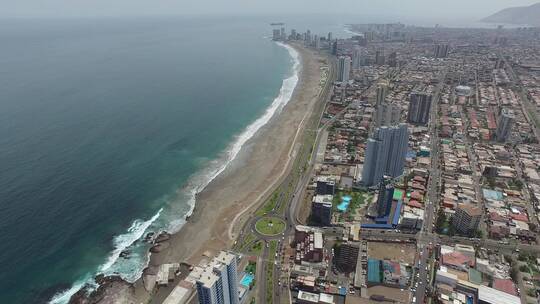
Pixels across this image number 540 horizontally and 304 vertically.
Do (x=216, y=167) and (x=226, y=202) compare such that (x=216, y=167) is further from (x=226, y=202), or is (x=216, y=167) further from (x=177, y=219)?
(x=177, y=219)

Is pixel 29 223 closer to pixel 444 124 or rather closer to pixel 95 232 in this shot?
pixel 95 232

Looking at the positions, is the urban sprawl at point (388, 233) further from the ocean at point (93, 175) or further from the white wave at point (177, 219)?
the ocean at point (93, 175)

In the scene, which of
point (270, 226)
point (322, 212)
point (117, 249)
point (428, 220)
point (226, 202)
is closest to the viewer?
point (117, 249)

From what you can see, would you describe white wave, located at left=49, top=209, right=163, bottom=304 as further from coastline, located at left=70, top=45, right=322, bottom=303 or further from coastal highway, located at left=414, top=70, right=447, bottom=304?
coastal highway, located at left=414, top=70, right=447, bottom=304

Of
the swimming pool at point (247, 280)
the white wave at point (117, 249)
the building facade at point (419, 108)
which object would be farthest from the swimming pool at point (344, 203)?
the building facade at point (419, 108)

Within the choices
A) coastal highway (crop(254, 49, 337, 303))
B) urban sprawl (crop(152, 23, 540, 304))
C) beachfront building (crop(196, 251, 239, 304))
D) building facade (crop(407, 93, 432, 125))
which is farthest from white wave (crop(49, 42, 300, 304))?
building facade (crop(407, 93, 432, 125))

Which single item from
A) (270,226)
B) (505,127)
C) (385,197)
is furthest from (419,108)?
(270,226)
